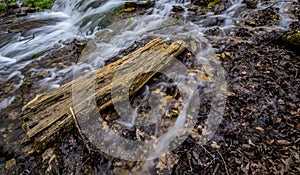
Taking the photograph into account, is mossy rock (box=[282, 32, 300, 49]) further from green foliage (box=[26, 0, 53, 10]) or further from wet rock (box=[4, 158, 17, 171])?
green foliage (box=[26, 0, 53, 10])

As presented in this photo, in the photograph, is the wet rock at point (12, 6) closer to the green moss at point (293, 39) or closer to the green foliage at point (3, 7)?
the green foliage at point (3, 7)

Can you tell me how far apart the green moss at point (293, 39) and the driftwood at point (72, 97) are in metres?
2.58

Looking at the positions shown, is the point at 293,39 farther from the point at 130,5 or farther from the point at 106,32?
the point at 130,5

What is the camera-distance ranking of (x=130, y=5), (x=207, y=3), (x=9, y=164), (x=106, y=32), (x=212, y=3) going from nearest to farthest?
(x=9, y=164), (x=106, y=32), (x=212, y=3), (x=207, y=3), (x=130, y=5)

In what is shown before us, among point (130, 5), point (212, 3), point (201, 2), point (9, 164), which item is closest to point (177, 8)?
point (201, 2)

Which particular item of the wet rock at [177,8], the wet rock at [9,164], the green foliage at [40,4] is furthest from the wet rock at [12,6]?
the wet rock at [9,164]

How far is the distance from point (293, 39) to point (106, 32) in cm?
519

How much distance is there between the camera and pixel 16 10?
396 inches

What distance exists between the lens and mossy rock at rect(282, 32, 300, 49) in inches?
170

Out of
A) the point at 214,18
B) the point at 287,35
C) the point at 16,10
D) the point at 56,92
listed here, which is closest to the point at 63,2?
the point at 16,10

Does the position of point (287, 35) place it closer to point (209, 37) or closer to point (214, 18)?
point (209, 37)

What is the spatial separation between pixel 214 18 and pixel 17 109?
225 inches

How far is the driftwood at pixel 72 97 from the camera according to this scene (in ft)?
10.2

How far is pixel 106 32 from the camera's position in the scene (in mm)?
6930
